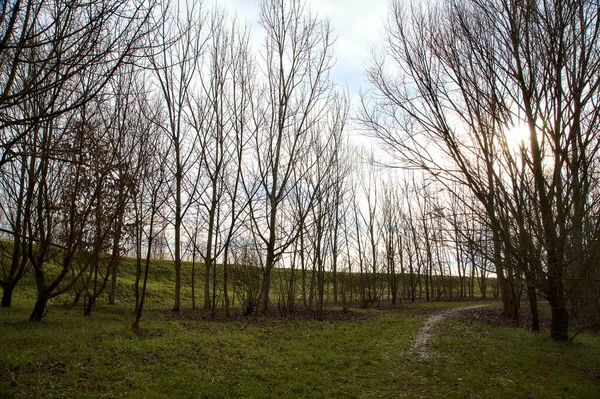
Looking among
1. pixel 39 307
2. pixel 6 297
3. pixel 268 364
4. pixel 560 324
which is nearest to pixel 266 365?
pixel 268 364

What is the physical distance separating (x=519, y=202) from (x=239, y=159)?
33.5 feet

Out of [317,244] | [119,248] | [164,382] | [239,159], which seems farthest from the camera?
[317,244]

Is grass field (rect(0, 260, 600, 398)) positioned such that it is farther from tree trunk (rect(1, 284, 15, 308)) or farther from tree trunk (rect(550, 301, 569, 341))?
tree trunk (rect(1, 284, 15, 308))

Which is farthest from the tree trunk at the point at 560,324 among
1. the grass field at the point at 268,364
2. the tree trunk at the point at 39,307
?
the tree trunk at the point at 39,307

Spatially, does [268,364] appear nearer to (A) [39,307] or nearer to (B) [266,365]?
(B) [266,365]

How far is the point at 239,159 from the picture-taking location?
14.9 metres

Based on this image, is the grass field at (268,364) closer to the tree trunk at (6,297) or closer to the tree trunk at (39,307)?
the tree trunk at (39,307)

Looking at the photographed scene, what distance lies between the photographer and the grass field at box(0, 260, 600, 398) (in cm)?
529

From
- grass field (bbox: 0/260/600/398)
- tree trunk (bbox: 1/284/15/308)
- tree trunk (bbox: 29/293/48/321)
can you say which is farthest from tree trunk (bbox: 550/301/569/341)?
tree trunk (bbox: 1/284/15/308)

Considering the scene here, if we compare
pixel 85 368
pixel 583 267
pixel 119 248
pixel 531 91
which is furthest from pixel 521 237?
pixel 119 248

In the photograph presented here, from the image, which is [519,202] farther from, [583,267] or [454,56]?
[454,56]

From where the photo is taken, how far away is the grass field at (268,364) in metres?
5.29

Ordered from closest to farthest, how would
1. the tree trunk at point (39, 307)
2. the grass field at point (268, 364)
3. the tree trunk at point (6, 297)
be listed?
the grass field at point (268, 364), the tree trunk at point (39, 307), the tree trunk at point (6, 297)

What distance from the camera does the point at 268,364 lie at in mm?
7141
